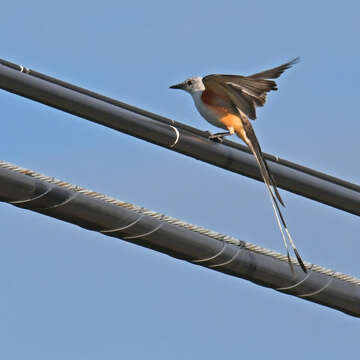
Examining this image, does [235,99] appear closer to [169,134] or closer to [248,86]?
[248,86]

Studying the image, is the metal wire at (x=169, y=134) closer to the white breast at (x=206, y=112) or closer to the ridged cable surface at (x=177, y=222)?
the ridged cable surface at (x=177, y=222)

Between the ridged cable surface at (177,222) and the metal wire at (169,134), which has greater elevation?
the metal wire at (169,134)

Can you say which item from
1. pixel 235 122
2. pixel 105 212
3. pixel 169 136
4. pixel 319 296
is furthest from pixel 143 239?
pixel 235 122

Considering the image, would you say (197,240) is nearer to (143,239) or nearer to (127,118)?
(143,239)

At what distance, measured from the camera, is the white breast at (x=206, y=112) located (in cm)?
903

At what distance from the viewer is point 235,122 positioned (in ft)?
28.9

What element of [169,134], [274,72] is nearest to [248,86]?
[274,72]

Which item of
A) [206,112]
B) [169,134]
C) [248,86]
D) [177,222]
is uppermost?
[206,112]

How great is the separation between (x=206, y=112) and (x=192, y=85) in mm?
532

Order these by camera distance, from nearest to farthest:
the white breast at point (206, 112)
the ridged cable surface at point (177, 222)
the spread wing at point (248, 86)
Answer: the ridged cable surface at point (177, 222), the spread wing at point (248, 86), the white breast at point (206, 112)

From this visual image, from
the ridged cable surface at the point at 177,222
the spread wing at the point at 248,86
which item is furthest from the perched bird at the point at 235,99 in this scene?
the ridged cable surface at the point at 177,222

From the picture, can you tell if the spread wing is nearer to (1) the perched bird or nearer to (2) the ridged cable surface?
(1) the perched bird

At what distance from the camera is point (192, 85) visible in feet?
31.5

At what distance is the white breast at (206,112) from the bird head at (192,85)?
65mm
